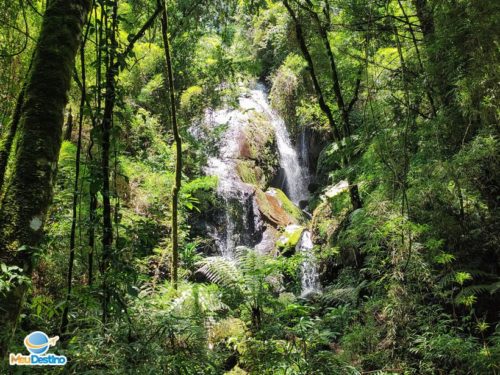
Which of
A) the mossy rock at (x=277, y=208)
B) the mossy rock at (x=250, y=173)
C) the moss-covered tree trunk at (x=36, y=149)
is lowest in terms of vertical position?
the moss-covered tree trunk at (x=36, y=149)

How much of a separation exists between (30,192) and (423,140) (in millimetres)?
4984

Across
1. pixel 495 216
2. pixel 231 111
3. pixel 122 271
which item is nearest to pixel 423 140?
pixel 495 216

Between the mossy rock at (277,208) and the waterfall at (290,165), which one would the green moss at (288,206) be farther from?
the waterfall at (290,165)

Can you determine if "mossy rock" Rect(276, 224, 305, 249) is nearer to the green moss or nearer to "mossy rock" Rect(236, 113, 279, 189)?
the green moss

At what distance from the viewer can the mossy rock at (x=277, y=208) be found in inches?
404

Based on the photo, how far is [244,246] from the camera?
5.51m

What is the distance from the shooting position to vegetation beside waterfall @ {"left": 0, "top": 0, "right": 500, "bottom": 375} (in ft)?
5.98

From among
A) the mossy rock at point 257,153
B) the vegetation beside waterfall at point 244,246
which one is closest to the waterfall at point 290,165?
the mossy rock at point 257,153

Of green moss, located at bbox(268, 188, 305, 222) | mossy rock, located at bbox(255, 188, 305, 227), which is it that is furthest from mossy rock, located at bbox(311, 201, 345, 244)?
green moss, located at bbox(268, 188, 305, 222)

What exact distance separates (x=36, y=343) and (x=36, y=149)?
1.14m

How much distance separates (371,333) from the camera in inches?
162

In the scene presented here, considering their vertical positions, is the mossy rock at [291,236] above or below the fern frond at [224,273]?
above

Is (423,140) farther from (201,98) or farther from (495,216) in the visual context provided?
(201,98)

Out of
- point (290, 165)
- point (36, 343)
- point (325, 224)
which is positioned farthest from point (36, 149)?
point (290, 165)
